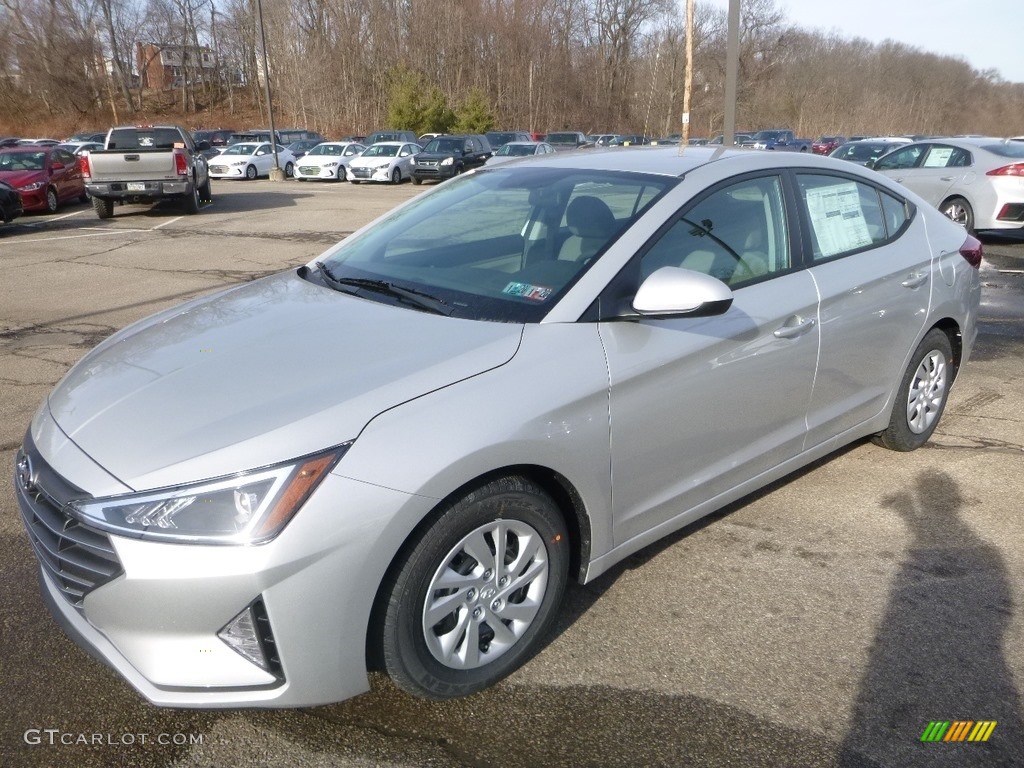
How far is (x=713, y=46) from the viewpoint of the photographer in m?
Answer: 70.9

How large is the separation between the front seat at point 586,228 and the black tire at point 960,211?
464 inches

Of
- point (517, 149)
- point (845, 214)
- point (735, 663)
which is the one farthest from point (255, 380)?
point (517, 149)

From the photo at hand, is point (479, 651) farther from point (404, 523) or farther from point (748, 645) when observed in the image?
point (748, 645)

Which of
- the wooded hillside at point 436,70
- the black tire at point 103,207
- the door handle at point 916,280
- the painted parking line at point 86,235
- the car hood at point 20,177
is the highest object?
the wooded hillside at point 436,70

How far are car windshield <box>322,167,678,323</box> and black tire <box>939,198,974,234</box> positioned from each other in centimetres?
1161

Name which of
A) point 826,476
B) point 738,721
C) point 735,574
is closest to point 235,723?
point 738,721

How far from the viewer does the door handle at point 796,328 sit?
11.6 feet

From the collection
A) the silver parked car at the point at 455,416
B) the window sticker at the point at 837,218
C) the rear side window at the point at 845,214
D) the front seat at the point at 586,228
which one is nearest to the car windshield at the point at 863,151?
the rear side window at the point at 845,214

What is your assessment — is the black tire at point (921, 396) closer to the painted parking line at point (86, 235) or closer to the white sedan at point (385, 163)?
the painted parking line at point (86, 235)

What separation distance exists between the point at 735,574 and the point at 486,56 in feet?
207

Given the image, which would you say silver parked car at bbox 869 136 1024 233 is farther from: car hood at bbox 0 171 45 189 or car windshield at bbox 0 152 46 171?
car windshield at bbox 0 152 46 171

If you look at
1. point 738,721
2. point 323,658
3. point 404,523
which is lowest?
point 738,721

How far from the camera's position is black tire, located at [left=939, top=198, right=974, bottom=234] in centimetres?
1332

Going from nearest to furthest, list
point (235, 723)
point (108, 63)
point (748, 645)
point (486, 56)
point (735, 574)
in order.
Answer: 1. point (235, 723)
2. point (748, 645)
3. point (735, 574)
4. point (486, 56)
5. point (108, 63)
